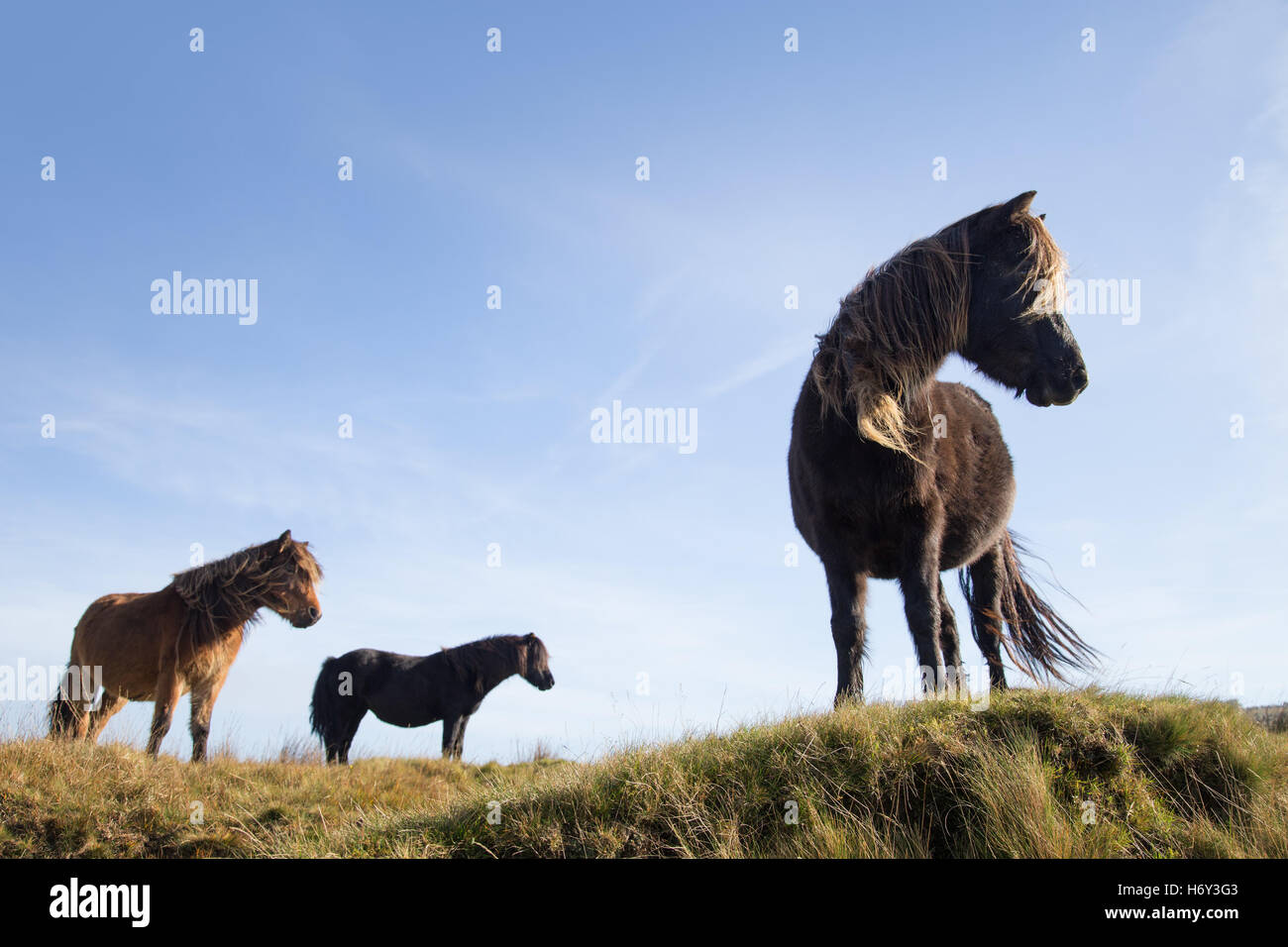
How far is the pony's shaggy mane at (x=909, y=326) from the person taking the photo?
559 centimetres

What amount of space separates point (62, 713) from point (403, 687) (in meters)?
5.33

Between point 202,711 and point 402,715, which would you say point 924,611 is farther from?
point 402,715

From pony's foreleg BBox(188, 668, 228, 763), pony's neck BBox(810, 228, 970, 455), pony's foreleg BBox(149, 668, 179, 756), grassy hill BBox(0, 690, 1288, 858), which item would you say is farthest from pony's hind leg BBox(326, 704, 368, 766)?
pony's neck BBox(810, 228, 970, 455)

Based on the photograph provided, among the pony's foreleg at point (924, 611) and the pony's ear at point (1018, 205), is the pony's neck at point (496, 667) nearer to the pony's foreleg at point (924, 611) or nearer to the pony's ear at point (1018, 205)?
the pony's foreleg at point (924, 611)

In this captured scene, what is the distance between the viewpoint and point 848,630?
5.72 metres

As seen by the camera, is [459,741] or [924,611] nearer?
[924,611]

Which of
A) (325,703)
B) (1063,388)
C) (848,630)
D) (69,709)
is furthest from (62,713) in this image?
(1063,388)

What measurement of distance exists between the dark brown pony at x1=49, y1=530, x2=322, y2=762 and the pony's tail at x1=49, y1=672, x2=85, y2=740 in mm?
11

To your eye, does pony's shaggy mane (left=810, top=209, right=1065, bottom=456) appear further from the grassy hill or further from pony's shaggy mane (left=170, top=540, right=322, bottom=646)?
pony's shaggy mane (left=170, top=540, right=322, bottom=646)

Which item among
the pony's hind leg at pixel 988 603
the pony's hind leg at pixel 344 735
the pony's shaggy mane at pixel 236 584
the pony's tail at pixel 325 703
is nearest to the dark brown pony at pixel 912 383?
the pony's hind leg at pixel 988 603

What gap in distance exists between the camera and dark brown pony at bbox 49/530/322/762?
10.7 m

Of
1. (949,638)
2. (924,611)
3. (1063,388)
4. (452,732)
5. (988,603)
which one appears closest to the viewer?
(1063,388)

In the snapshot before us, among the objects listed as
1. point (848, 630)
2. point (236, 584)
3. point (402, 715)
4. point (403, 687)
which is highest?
point (236, 584)
